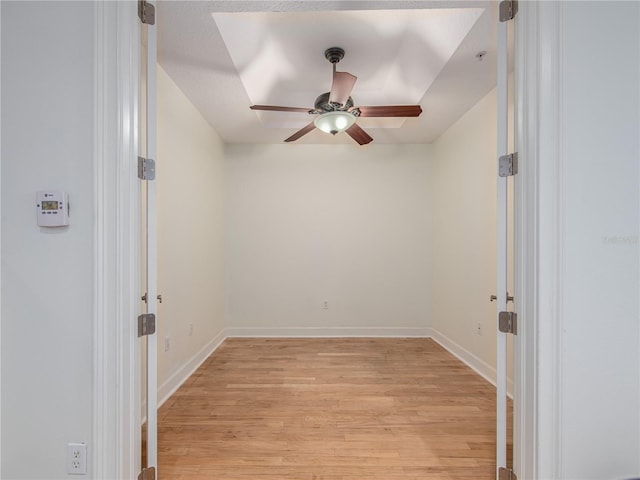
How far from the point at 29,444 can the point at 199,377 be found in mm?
1670

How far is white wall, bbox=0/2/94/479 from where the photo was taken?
1154 mm

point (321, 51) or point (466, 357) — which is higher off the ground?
point (321, 51)

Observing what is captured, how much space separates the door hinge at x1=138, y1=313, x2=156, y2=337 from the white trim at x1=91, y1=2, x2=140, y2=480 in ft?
0.18

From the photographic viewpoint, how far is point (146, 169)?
49.7 inches

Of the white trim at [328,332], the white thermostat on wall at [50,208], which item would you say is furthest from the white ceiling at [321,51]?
the white trim at [328,332]

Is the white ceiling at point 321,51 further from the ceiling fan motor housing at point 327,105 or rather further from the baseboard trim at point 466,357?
the baseboard trim at point 466,357

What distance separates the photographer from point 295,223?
403 centimetres

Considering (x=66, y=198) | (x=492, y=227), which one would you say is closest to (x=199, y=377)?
(x=66, y=198)

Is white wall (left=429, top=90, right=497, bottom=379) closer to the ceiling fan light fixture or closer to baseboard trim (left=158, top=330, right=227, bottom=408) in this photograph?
the ceiling fan light fixture

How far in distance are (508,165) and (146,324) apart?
161 centimetres

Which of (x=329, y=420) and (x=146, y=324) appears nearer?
(x=146, y=324)

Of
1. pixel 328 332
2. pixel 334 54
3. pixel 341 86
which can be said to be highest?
pixel 334 54

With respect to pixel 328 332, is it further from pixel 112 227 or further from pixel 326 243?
pixel 112 227

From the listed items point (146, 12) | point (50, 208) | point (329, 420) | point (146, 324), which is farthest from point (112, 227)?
point (329, 420)
